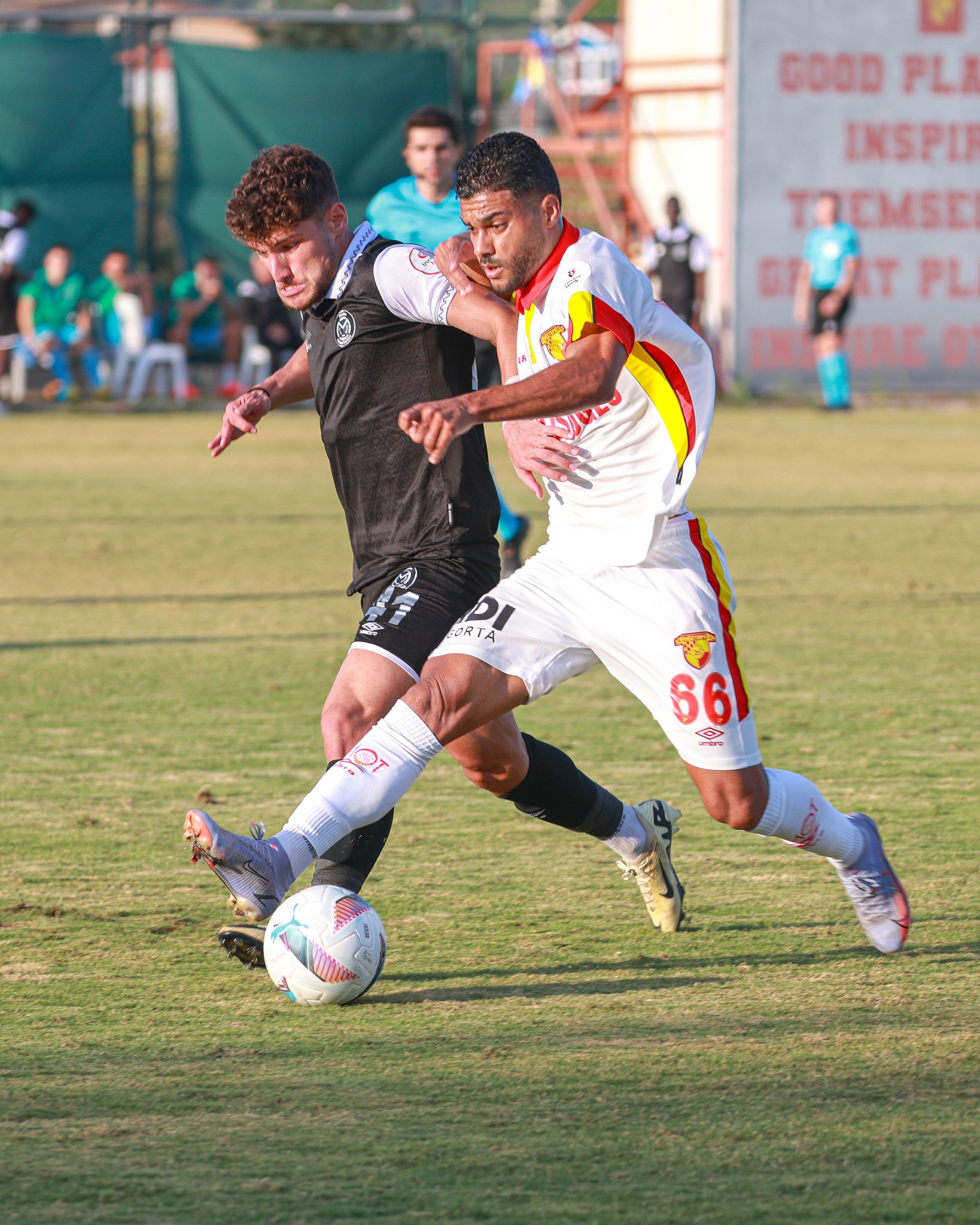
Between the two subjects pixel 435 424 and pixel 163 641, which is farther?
pixel 163 641

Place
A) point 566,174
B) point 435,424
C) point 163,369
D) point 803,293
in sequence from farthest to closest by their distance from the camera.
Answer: point 566,174 → point 163,369 → point 803,293 → point 435,424

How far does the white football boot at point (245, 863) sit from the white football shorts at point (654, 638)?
2.16 feet

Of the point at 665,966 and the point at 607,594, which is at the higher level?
the point at 607,594

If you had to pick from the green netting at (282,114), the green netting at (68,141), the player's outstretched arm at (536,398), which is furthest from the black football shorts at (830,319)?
the player's outstretched arm at (536,398)

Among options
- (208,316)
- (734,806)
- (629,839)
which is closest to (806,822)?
(734,806)

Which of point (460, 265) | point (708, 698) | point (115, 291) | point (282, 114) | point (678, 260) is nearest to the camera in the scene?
point (708, 698)

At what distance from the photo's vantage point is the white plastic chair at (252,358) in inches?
858

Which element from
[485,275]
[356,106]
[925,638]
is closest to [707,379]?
[485,275]

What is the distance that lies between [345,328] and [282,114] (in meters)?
19.3

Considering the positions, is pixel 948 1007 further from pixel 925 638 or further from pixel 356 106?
pixel 356 106

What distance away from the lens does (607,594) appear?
167 inches

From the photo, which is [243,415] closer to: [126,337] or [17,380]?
[126,337]

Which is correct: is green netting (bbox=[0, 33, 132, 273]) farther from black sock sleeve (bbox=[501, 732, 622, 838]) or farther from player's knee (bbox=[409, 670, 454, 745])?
player's knee (bbox=[409, 670, 454, 745])

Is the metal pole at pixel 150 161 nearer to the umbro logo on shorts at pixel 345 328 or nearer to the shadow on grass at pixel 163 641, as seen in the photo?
the shadow on grass at pixel 163 641
